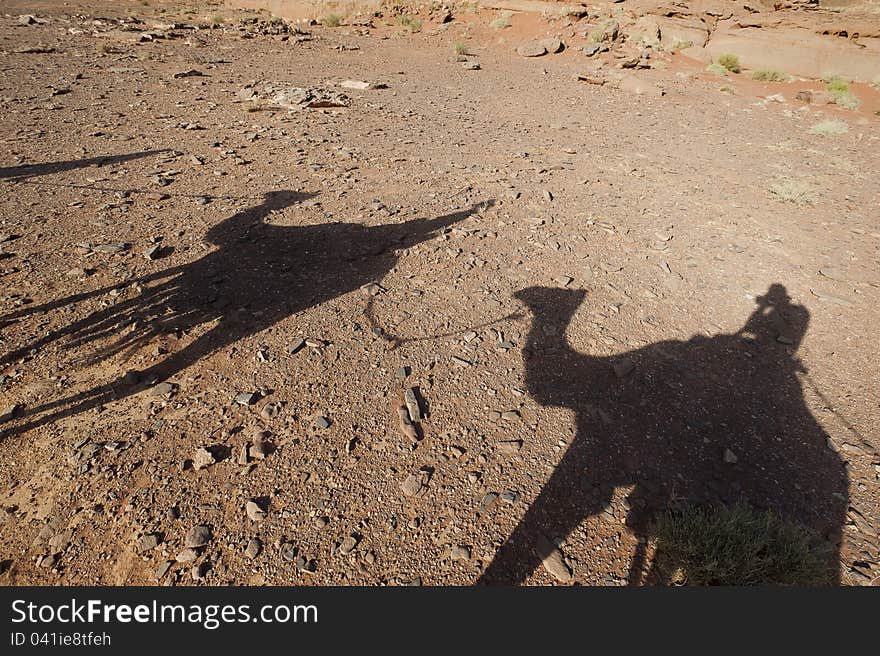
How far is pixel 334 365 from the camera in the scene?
4359 mm

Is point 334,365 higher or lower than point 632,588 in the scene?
higher

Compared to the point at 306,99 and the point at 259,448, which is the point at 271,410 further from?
the point at 306,99

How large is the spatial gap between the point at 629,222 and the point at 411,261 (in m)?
3.81

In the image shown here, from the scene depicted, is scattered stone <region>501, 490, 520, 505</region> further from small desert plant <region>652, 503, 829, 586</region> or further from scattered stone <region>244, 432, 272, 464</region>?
scattered stone <region>244, 432, 272, 464</region>

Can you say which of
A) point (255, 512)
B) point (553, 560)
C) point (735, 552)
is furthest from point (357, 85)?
point (735, 552)

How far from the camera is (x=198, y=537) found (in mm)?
2926

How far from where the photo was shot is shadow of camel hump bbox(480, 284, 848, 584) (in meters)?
3.32

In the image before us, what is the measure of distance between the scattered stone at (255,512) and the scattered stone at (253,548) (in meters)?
0.15

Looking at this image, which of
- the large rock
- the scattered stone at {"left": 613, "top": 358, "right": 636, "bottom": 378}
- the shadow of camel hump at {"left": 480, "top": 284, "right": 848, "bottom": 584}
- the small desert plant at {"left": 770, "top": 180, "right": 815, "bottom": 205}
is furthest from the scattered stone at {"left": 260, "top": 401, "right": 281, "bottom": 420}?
the large rock

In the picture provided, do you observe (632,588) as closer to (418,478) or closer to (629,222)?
(418,478)

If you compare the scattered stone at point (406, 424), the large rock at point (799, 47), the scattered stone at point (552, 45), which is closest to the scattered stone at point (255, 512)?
the scattered stone at point (406, 424)

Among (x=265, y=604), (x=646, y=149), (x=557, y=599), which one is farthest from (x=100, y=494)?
(x=646, y=149)

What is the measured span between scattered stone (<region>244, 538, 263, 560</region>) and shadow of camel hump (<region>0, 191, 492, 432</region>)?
6.35 feet

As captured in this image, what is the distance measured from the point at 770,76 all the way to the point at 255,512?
2303cm
